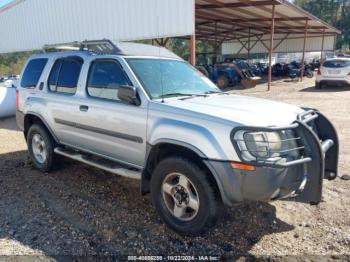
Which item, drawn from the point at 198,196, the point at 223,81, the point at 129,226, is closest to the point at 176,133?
the point at 198,196

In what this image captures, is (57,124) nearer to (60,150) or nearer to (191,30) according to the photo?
(60,150)

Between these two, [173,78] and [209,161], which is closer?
[209,161]

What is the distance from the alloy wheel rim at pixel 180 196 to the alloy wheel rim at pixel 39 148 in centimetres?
266

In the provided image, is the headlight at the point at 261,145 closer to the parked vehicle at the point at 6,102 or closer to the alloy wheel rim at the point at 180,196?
the alloy wheel rim at the point at 180,196

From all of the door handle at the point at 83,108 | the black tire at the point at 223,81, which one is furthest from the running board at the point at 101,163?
the black tire at the point at 223,81

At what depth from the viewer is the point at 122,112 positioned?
398 centimetres

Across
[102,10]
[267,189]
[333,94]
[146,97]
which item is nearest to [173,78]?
[146,97]

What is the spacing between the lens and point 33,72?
562 centimetres

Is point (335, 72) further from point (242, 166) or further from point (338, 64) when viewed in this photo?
point (242, 166)

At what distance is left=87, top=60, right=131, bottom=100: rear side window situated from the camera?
4133 millimetres

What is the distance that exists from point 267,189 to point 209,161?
57cm

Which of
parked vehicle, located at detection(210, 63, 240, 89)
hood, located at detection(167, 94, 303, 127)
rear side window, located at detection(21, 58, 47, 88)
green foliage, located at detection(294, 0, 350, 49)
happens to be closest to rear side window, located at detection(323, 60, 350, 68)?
parked vehicle, located at detection(210, 63, 240, 89)

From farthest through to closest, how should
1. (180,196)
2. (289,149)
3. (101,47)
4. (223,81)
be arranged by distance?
(223,81)
(101,47)
(180,196)
(289,149)

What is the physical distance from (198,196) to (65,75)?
2.83m
